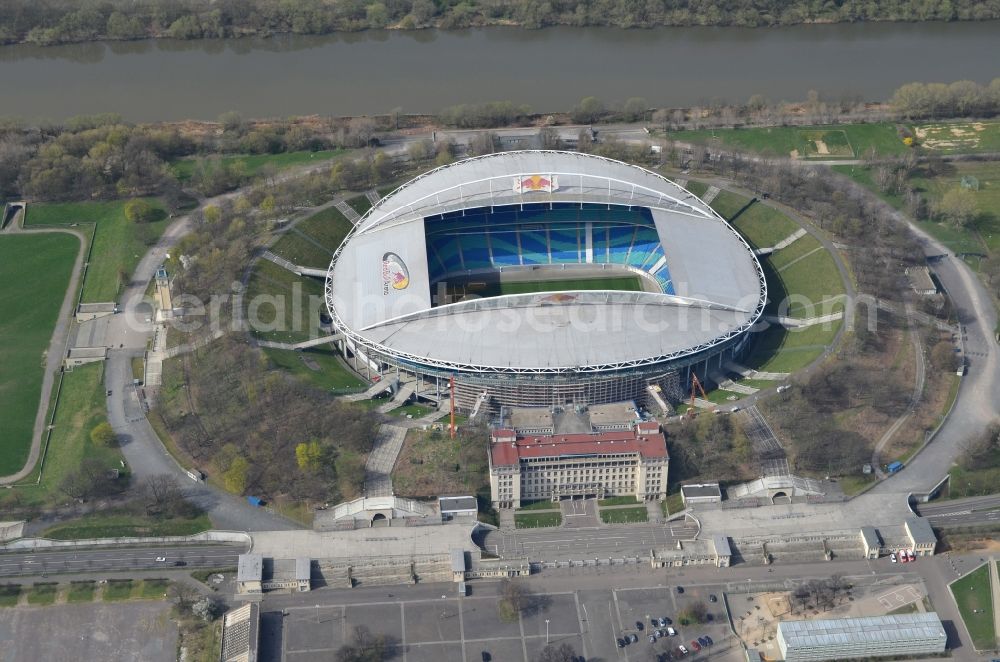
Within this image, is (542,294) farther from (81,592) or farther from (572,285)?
(81,592)

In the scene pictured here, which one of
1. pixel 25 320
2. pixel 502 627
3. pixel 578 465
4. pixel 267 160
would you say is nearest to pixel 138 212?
pixel 267 160

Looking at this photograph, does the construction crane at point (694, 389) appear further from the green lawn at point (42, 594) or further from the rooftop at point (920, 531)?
the green lawn at point (42, 594)

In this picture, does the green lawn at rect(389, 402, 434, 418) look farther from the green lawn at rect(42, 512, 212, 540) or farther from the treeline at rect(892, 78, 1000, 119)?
the treeline at rect(892, 78, 1000, 119)

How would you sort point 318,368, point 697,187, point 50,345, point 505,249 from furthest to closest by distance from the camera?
point 697,187, point 505,249, point 50,345, point 318,368

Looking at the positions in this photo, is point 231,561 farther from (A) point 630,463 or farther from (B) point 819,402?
(B) point 819,402

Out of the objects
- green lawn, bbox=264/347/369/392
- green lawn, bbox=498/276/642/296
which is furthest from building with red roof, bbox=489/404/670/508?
green lawn, bbox=498/276/642/296

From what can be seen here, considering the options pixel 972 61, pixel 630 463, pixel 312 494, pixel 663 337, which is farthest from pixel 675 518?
pixel 972 61
